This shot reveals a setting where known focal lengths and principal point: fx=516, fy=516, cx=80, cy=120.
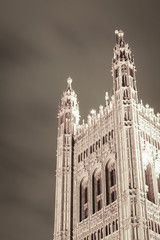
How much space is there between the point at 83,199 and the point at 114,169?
5.27 metres

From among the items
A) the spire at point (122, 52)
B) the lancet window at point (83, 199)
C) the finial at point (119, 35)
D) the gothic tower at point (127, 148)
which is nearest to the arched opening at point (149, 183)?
the gothic tower at point (127, 148)

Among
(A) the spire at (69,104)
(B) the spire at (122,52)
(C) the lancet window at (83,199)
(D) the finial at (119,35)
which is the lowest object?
(C) the lancet window at (83,199)

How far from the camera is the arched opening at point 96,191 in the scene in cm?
5525

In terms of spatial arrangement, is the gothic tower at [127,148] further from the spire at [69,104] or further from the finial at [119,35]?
the spire at [69,104]

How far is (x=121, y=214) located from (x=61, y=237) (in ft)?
28.3

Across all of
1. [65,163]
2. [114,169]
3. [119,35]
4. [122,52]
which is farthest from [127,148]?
[119,35]

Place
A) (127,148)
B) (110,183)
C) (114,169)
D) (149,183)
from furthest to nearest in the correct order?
(114,169) < (110,183) < (149,183) < (127,148)

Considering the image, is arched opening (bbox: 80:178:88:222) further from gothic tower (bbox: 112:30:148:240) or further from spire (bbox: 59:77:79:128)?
spire (bbox: 59:77:79:128)

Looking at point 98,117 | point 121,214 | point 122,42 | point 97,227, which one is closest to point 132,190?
point 121,214

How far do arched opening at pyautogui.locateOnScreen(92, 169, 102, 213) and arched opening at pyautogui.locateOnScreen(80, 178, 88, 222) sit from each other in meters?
1.39

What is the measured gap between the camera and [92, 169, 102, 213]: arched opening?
181 ft

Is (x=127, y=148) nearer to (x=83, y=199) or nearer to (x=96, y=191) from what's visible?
(x=96, y=191)

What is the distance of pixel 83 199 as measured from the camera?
57781 millimetres

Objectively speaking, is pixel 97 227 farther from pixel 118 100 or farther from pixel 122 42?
pixel 122 42
